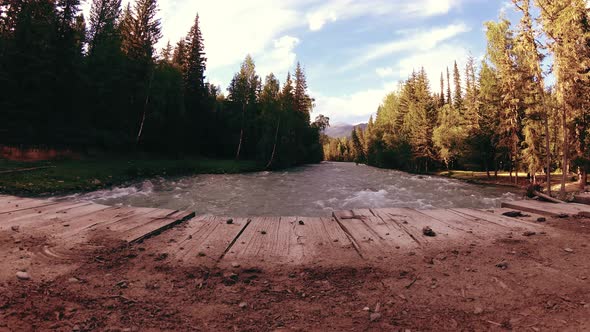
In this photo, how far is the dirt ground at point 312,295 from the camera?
6.33 feet

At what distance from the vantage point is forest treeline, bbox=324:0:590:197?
17172 millimetres

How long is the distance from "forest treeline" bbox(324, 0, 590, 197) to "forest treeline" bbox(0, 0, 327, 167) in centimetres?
2477

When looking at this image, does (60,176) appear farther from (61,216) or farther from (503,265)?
(503,265)

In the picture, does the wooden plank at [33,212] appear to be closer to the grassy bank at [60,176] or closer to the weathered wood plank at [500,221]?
the weathered wood plank at [500,221]

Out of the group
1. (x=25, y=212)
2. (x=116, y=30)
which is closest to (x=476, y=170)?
(x=25, y=212)

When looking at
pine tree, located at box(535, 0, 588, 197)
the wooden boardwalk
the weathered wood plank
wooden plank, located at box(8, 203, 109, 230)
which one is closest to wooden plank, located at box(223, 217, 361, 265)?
the wooden boardwalk

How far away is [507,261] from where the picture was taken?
2928mm

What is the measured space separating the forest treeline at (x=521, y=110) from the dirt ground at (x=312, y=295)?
20.2m

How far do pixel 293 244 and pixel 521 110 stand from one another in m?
37.3

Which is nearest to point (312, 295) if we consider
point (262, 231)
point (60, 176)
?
point (262, 231)

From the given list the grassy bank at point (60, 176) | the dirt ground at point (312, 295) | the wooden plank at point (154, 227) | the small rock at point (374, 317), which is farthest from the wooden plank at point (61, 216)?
the grassy bank at point (60, 176)

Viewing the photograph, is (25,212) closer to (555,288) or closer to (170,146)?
(555,288)

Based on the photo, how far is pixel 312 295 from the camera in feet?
7.73

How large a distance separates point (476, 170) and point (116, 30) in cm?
6619
